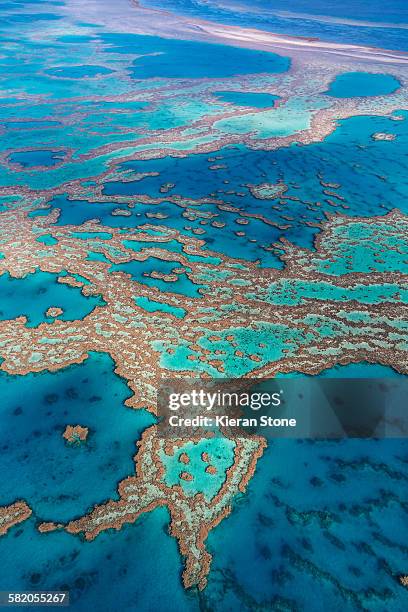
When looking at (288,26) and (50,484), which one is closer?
(50,484)

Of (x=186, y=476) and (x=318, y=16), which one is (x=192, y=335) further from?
(x=318, y=16)

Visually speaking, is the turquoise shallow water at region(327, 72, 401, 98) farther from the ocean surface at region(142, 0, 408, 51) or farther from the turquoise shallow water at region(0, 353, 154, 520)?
the turquoise shallow water at region(0, 353, 154, 520)

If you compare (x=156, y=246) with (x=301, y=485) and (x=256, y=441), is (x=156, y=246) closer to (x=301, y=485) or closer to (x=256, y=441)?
(x=256, y=441)

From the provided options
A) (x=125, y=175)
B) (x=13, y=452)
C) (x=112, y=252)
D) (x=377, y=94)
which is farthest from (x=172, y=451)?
(x=377, y=94)

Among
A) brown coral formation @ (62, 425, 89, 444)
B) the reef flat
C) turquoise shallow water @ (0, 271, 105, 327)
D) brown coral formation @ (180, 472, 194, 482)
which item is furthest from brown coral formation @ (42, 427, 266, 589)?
turquoise shallow water @ (0, 271, 105, 327)

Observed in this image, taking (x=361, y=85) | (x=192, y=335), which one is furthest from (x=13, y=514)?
(x=361, y=85)
